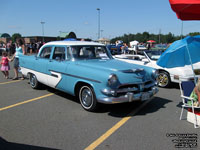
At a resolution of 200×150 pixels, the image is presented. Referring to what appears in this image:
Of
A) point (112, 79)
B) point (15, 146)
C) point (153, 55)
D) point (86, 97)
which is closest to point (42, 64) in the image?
point (86, 97)

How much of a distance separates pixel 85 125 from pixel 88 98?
870 millimetres

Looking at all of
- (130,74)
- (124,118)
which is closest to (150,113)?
(124,118)

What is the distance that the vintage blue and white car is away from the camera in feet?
13.6

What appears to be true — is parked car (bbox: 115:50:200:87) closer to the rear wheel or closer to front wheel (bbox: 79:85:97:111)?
front wheel (bbox: 79:85:97:111)

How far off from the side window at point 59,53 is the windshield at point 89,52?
0.96ft

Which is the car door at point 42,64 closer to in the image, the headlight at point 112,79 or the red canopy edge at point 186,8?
the headlight at point 112,79

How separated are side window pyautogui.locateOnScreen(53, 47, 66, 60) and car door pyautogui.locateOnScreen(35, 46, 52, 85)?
0.33 meters

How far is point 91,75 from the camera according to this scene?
14.3ft

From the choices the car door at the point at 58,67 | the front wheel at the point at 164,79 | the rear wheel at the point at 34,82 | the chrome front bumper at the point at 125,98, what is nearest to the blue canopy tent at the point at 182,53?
the chrome front bumper at the point at 125,98

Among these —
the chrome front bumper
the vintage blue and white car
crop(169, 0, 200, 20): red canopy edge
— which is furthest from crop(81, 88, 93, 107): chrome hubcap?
crop(169, 0, 200, 20): red canopy edge

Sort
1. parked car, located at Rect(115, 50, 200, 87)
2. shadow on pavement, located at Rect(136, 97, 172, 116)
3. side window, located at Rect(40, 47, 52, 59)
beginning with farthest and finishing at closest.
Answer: parked car, located at Rect(115, 50, 200, 87), side window, located at Rect(40, 47, 52, 59), shadow on pavement, located at Rect(136, 97, 172, 116)

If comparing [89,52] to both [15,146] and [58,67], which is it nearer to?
[58,67]

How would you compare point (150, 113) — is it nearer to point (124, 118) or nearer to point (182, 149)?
point (124, 118)

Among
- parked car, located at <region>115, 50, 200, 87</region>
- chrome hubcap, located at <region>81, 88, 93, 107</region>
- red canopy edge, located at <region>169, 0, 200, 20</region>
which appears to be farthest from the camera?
parked car, located at <region>115, 50, 200, 87</region>
